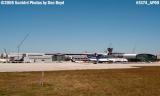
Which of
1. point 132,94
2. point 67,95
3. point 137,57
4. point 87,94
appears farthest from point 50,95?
point 137,57

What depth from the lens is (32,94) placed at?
21875 mm

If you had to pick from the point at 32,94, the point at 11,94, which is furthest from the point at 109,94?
the point at 11,94

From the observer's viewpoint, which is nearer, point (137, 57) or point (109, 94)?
point (109, 94)

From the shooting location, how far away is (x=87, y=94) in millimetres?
22234

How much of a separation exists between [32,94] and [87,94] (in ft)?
13.3

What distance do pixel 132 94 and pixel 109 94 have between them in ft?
5.53

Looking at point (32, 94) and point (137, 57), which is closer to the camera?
point (32, 94)

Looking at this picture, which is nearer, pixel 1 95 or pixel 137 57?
pixel 1 95

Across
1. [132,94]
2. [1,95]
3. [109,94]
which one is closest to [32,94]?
[1,95]

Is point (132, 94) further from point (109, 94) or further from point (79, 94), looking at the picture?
point (79, 94)

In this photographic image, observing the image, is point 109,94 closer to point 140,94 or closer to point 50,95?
point 140,94

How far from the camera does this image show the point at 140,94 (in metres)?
21.9

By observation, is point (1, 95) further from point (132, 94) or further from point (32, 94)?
point (132, 94)

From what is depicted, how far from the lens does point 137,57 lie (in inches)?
7776
